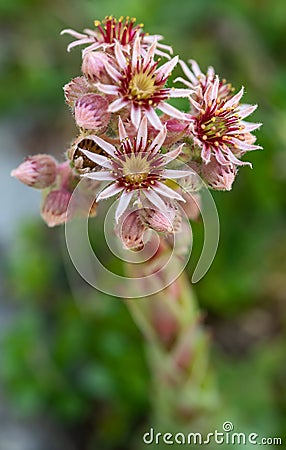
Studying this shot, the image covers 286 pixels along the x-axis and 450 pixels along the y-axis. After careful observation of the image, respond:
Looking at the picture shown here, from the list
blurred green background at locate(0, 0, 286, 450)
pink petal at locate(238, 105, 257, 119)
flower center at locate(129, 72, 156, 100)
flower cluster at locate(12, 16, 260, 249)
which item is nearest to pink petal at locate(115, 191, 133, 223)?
flower cluster at locate(12, 16, 260, 249)

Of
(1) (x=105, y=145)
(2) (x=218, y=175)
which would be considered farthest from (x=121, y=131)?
(2) (x=218, y=175)

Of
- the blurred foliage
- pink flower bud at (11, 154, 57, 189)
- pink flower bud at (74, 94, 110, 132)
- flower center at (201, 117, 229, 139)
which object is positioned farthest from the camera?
the blurred foliage

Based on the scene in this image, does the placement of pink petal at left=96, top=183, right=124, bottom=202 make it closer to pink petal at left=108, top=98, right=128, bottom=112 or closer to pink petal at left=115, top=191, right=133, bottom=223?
pink petal at left=115, top=191, right=133, bottom=223

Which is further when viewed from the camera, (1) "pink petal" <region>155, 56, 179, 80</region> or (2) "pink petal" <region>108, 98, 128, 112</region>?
(1) "pink petal" <region>155, 56, 179, 80</region>

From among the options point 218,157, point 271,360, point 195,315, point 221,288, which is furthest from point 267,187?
point 218,157

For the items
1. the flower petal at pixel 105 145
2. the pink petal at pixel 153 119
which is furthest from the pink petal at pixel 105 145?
the pink petal at pixel 153 119

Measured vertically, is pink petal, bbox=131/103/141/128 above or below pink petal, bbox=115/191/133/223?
above
